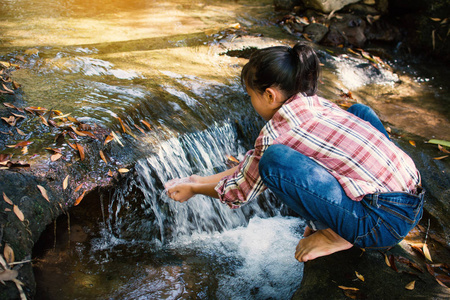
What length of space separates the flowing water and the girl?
843 millimetres

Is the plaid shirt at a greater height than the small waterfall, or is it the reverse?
the plaid shirt

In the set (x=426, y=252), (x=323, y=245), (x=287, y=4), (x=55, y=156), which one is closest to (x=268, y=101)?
(x=323, y=245)

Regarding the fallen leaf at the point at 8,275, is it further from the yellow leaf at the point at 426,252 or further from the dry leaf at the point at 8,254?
the yellow leaf at the point at 426,252

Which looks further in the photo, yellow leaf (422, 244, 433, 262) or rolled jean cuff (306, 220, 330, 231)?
yellow leaf (422, 244, 433, 262)

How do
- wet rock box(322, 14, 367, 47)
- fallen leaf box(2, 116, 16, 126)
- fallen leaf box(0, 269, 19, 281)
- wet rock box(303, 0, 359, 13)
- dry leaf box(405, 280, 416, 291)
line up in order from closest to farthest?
fallen leaf box(0, 269, 19, 281), dry leaf box(405, 280, 416, 291), fallen leaf box(2, 116, 16, 126), wet rock box(322, 14, 367, 47), wet rock box(303, 0, 359, 13)

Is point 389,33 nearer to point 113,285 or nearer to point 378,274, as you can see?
point 378,274

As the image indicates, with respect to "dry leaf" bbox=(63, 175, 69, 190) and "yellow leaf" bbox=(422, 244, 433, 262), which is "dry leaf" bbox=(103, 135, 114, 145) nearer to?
"dry leaf" bbox=(63, 175, 69, 190)

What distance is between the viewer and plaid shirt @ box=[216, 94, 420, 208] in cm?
204

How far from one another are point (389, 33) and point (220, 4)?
12.8 feet

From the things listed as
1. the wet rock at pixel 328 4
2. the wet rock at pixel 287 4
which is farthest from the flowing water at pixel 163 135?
the wet rock at pixel 287 4

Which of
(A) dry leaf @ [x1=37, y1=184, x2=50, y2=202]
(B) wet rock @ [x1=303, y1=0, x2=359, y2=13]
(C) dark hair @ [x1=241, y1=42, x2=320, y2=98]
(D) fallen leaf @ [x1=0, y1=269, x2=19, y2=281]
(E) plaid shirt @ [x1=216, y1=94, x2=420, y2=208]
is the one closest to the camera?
(D) fallen leaf @ [x1=0, y1=269, x2=19, y2=281]

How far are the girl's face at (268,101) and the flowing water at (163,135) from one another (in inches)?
48.1

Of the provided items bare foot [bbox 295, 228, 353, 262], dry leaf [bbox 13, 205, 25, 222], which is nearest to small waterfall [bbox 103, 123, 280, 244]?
dry leaf [bbox 13, 205, 25, 222]

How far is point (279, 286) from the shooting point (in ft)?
8.70
